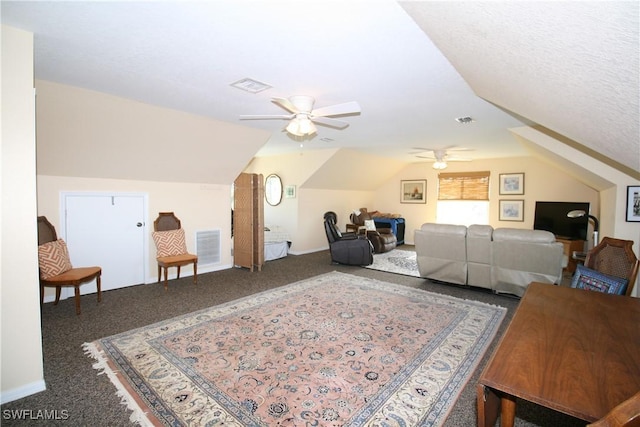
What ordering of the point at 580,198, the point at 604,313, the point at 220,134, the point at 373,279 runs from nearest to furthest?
1. the point at 604,313
2. the point at 220,134
3. the point at 373,279
4. the point at 580,198

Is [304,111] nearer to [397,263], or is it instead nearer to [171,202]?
[171,202]

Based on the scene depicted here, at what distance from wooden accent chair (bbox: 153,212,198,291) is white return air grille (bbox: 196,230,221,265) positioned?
1.80ft

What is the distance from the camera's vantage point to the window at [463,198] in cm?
838

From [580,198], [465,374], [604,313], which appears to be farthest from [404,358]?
[580,198]

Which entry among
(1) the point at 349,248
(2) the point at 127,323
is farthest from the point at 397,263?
(2) the point at 127,323

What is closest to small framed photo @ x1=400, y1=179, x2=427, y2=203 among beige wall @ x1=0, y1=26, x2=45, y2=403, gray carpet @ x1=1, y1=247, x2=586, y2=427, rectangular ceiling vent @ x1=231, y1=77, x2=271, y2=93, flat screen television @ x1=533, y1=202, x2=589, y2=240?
flat screen television @ x1=533, y1=202, x2=589, y2=240

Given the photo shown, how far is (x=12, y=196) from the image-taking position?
2043 millimetres

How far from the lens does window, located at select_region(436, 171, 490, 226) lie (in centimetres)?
838

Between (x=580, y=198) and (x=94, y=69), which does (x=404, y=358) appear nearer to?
(x=94, y=69)

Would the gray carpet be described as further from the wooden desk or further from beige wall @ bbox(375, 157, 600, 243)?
beige wall @ bbox(375, 157, 600, 243)

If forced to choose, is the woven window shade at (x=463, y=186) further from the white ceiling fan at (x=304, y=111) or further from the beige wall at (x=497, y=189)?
the white ceiling fan at (x=304, y=111)

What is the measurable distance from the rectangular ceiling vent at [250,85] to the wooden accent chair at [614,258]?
11.3 feet

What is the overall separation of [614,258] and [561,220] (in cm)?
487

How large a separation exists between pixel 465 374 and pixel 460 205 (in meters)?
7.11
